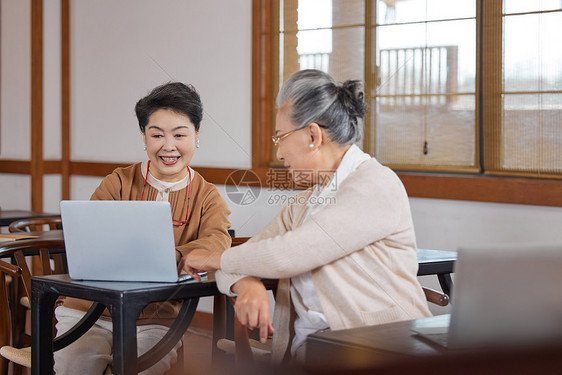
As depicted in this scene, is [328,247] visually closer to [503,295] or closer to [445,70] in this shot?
[503,295]

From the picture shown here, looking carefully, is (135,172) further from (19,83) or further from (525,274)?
(19,83)

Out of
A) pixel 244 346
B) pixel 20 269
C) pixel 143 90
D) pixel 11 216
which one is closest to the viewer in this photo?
pixel 244 346

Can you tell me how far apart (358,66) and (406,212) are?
1774mm

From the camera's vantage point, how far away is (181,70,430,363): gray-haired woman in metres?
1.49

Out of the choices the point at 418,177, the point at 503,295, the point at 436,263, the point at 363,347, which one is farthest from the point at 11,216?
the point at 503,295

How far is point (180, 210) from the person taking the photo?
1.96 meters

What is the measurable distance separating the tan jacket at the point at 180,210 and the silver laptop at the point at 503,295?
933mm

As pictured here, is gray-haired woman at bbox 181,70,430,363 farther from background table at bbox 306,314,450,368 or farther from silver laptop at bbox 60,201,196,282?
background table at bbox 306,314,450,368

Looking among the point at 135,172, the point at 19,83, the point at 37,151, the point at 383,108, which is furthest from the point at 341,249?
the point at 19,83

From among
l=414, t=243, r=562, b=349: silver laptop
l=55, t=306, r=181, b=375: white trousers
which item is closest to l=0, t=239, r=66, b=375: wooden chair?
l=55, t=306, r=181, b=375: white trousers

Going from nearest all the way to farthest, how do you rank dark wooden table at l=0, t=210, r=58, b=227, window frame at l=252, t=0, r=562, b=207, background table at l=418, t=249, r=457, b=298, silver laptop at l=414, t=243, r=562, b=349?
1. silver laptop at l=414, t=243, r=562, b=349
2. background table at l=418, t=249, r=457, b=298
3. window frame at l=252, t=0, r=562, b=207
4. dark wooden table at l=0, t=210, r=58, b=227

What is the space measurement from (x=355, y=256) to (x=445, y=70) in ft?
5.45

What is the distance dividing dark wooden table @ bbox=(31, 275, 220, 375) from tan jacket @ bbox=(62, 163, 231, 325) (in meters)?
0.11

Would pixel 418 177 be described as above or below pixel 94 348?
above
